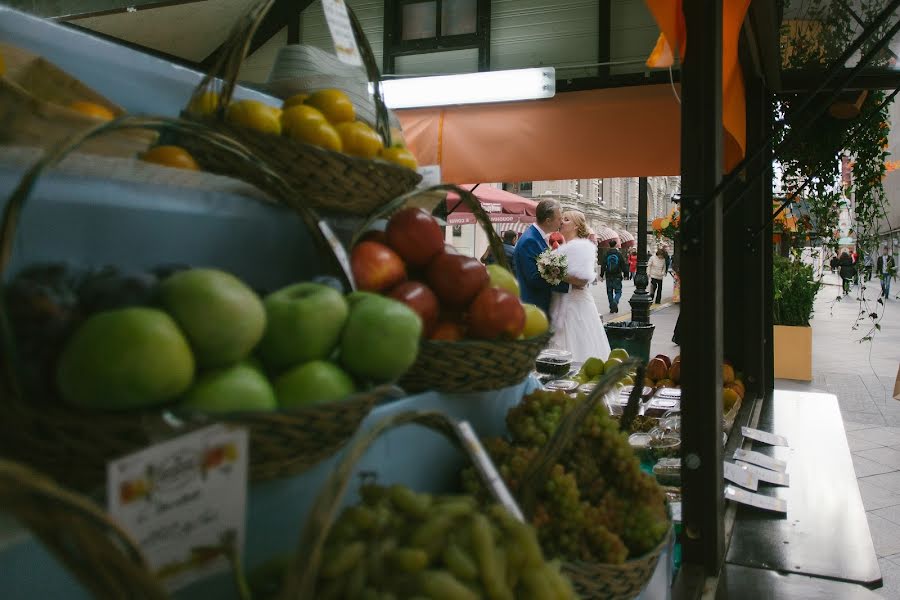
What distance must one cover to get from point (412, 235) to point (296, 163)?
301 mm

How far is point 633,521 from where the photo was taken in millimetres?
1290

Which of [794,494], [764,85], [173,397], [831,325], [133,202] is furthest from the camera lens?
[831,325]

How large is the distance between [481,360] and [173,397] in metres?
0.62

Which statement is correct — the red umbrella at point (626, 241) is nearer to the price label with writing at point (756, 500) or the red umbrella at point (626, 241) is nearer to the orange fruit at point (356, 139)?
the price label with writing at point (756, 500)

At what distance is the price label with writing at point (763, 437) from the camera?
2936 mm

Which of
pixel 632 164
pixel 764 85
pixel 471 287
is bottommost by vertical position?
pixel 471 287

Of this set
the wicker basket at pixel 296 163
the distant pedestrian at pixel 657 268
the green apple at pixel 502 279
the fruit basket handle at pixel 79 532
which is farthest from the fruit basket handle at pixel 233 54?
the distant pedestrian at pixel 657 268

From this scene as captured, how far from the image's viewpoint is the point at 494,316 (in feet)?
4.14

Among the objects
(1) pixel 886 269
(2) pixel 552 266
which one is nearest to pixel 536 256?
(2) pixel 552 266

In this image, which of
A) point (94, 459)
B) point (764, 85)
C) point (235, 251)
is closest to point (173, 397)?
point (94, 459)

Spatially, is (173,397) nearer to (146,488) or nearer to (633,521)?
(146,488)

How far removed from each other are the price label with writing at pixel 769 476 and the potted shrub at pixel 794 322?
4.10 metres

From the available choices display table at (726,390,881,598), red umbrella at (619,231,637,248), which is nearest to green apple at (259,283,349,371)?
display table at (726,390,881,598)

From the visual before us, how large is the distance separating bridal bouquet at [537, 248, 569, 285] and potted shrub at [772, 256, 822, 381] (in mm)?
2371
